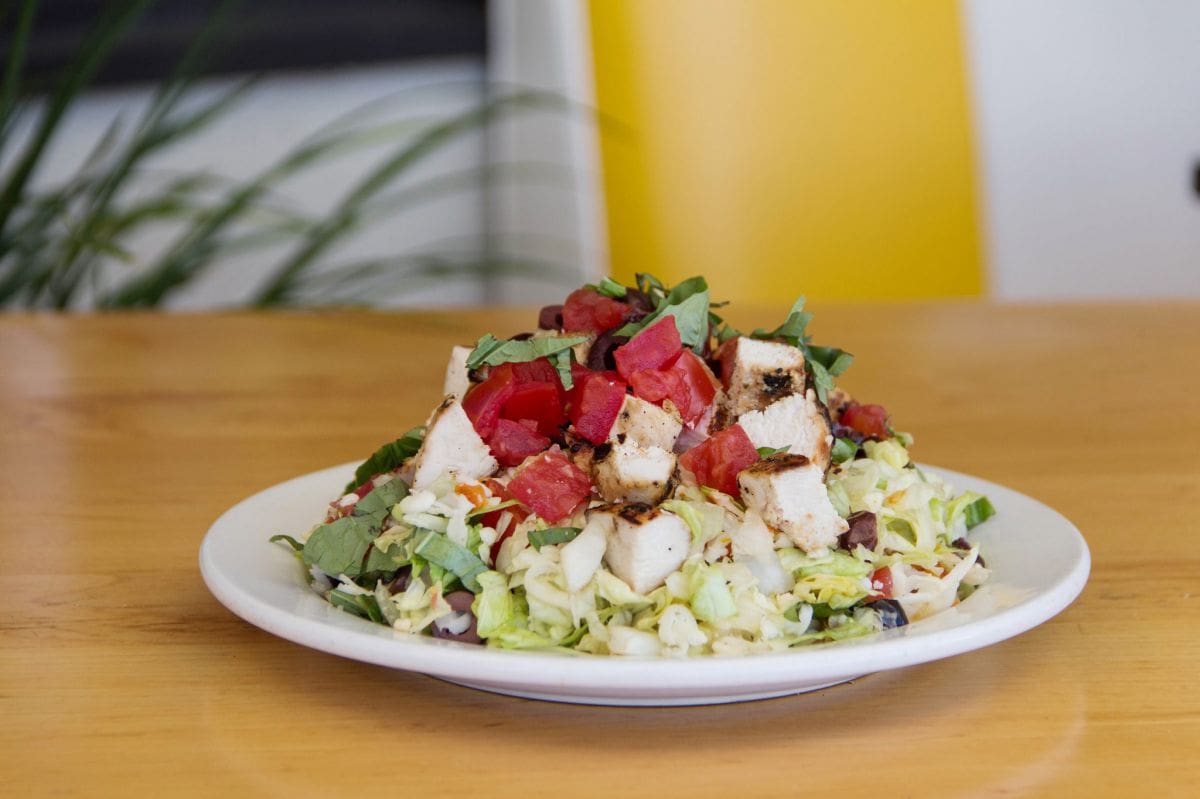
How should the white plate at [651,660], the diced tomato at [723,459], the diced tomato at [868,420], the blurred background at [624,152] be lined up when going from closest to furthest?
the white plate at [651,660] < the diced tomato at [723,459] < the diced tomato at [868,420] < the blurred background at [624,152]

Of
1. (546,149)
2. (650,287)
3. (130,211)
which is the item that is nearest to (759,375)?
(650,287)

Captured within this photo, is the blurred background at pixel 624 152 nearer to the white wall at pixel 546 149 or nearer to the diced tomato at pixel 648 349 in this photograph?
the white wall at pixel 546 149

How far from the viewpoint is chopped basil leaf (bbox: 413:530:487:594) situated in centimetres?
90

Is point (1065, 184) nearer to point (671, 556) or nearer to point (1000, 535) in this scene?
point (1000, 535)

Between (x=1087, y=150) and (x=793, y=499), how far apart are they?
3.65 metres

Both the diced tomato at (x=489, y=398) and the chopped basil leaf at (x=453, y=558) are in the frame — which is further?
the diced tomato at (x=489, y=398)

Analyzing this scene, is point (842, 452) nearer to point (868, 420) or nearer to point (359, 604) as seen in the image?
point (868, 420)

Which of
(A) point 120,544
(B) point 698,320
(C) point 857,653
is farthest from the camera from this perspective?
(A) point 120,544

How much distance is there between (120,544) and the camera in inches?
49.7

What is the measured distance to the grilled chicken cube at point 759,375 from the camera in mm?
1036

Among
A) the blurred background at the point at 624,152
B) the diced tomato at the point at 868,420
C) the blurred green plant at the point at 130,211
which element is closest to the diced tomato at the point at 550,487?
the diced tomato at the point at 868,420

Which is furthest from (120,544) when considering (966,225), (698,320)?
(966,225)

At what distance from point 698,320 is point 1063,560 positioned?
0.32 m

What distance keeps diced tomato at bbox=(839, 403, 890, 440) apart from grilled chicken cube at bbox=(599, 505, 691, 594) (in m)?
0.34
